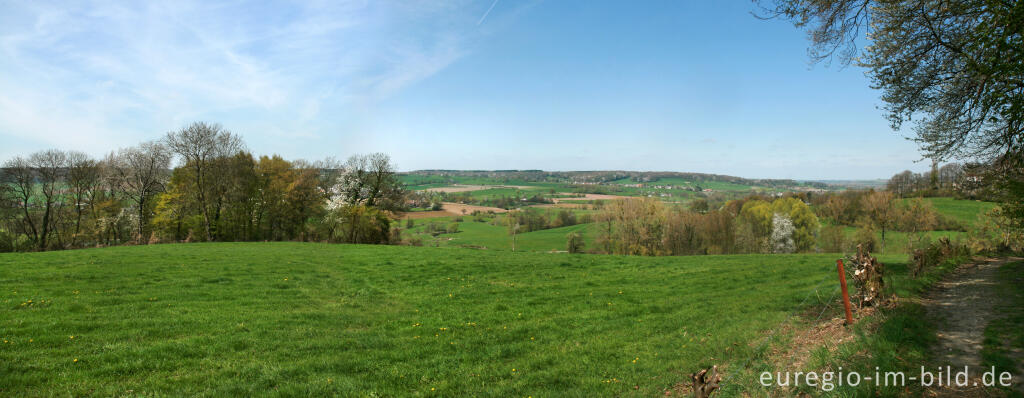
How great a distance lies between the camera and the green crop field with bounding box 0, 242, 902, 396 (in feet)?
19.6

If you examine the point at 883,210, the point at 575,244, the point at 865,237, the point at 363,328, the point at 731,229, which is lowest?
the point at 575,244

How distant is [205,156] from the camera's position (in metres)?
35.9

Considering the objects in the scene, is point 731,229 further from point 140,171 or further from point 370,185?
point 140,171

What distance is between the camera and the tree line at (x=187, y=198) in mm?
33219

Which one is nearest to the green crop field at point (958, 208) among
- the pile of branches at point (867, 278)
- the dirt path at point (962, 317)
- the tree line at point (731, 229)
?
the tree line at point (731, 229)

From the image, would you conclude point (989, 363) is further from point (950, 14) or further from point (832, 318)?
point (950, 14)

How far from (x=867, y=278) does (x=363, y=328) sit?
11.6m

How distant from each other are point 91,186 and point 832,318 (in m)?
54.3

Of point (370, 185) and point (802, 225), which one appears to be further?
point (802, 225)

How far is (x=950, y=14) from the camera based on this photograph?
7.93 metres

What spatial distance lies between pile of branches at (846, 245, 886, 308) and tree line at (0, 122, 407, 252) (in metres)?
35.7

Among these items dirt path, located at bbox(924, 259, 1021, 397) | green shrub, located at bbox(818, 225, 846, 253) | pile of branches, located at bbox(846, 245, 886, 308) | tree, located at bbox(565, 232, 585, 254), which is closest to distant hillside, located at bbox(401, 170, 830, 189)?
tree, located at bbox(565, 232, 585, 254)

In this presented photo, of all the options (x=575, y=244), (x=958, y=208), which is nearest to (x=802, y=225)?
(x=958, y=208)

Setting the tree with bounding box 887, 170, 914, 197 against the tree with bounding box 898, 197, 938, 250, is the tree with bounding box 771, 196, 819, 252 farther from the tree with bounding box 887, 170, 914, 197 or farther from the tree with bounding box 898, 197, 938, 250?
the tree with bounding box 887, 170, 914, 197
